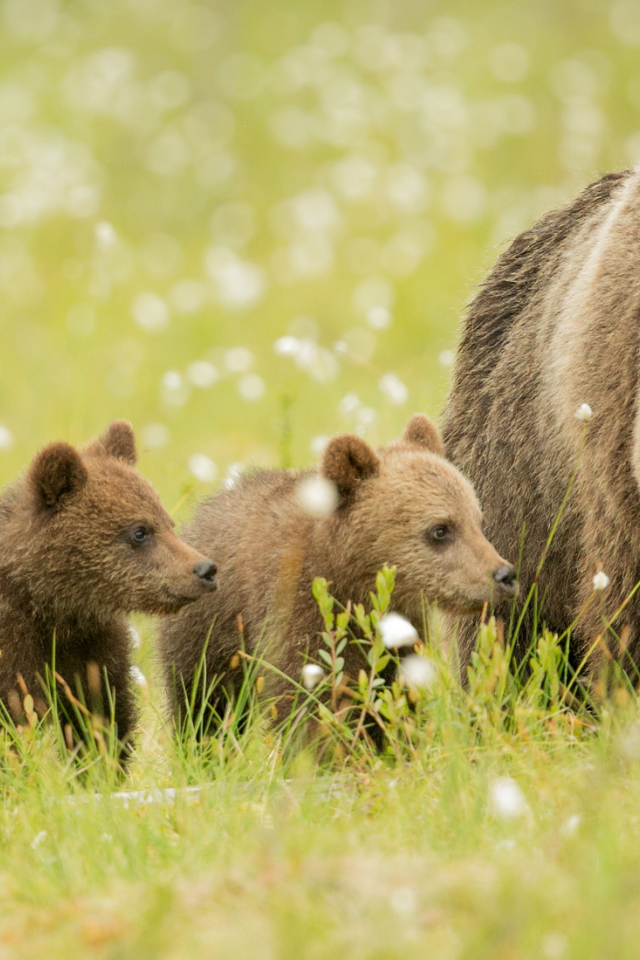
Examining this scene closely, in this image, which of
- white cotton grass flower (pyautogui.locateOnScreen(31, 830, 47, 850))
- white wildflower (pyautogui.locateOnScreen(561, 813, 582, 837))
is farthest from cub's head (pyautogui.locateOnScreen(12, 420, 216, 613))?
white wildflower (pyautogui.locateOnScreen(561, 813, 582, 837))

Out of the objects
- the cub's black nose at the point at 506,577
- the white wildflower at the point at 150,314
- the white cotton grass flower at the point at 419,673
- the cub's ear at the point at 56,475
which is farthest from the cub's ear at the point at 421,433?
the white wildflower at the point at 150,314

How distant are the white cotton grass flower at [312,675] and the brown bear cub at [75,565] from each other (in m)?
0.43

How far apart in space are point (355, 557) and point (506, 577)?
0.49m

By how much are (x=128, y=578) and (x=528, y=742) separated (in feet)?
4.46

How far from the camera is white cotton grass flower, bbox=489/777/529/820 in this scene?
3.04m

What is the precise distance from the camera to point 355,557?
4.48 meters

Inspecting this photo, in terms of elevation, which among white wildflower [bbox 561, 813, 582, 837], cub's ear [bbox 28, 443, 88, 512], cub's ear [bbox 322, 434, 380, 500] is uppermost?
cub's ear [bbox 28, 443, 88, 512]

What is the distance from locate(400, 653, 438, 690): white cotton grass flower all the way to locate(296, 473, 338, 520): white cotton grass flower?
528 mm

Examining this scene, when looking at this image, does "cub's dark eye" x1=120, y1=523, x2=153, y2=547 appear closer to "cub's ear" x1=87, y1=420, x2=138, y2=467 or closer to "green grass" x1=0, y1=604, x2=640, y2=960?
"cub's ear" x1=87, y1=420, x2=138, y2=467

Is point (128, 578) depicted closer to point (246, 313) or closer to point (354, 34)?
point (246, 313)

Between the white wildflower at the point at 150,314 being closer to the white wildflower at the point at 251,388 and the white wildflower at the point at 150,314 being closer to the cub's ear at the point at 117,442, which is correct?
the white wildflower at the point at 251,388

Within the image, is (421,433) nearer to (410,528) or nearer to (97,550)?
(410,528)

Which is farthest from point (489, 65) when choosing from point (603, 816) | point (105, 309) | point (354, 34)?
point (603, 816)

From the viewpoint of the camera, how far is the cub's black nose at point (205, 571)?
4.38 meters
